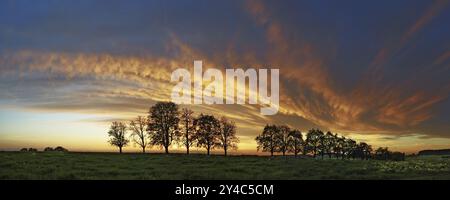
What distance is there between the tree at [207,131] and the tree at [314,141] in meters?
14.1

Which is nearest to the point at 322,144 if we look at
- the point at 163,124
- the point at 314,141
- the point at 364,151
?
the point at 314,141

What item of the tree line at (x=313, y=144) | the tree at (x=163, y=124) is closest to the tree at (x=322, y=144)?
the tree line at (x=313, y=144)

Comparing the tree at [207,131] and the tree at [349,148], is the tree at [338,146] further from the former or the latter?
the tree at [207,131]

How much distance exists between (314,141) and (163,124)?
80.0ft

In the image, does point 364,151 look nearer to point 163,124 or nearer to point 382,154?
point 382,154

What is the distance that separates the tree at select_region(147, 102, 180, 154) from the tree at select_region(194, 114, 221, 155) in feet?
9.30

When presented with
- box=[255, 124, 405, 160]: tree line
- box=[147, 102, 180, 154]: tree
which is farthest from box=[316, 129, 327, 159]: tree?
box=[147, 102, 180, 154]: tree

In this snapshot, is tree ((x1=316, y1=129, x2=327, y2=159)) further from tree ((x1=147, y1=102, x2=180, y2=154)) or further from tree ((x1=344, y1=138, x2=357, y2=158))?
tree ((x1=147, y1=102, x2=180, y2=154))

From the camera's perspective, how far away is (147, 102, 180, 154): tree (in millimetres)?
50656

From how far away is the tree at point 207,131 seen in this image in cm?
5325
